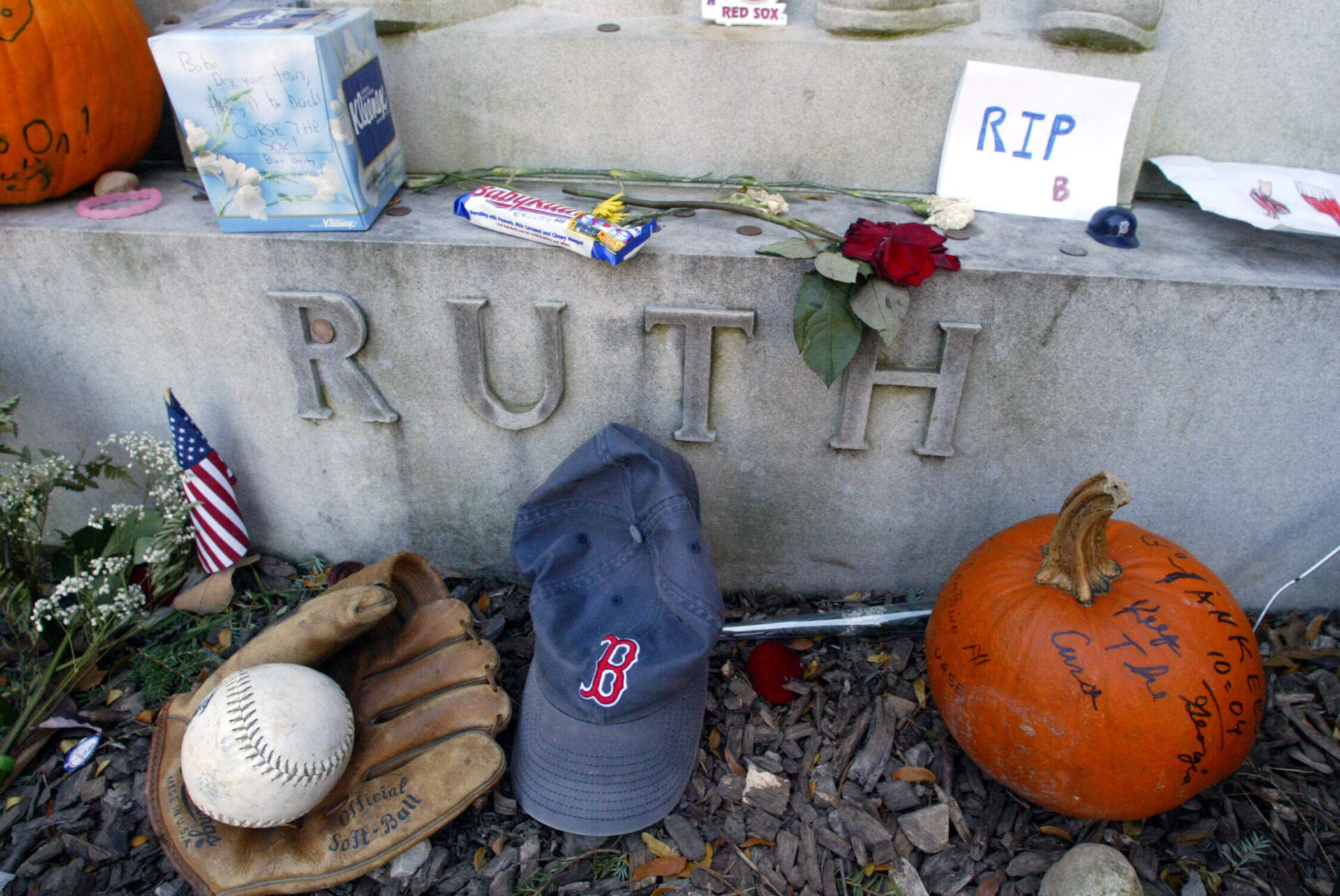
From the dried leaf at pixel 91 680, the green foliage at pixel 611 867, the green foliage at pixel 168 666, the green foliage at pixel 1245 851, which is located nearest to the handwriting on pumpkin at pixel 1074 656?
the green foliage at pixel 1245 851

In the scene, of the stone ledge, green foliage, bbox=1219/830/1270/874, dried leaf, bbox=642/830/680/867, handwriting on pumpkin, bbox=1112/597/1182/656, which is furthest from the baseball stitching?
green foliage, bbox=1219/830/1270/874

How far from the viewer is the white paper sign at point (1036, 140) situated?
2359 mm

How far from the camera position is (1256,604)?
8.63 ft

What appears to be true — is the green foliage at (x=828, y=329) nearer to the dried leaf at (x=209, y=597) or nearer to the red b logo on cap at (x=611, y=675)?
the red b logo on cap at (x=611, y=675)

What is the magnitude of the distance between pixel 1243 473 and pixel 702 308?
5.08ft

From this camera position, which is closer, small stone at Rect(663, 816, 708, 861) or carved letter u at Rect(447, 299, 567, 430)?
small stone at Rect(663, 816, 708, 861)

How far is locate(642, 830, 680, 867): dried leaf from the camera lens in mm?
2004

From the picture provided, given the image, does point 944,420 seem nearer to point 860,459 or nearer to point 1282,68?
point 860,459

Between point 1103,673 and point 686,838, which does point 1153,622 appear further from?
point 686,838

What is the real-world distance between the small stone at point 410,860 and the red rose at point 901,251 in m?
1.71

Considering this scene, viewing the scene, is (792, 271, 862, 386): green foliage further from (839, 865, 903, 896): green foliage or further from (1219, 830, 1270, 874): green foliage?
(1219, 830, 1270, 874): green foliage

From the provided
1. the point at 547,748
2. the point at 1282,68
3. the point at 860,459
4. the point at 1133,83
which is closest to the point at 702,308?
the point at 860,459

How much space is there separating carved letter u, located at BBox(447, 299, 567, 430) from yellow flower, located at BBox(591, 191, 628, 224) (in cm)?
25

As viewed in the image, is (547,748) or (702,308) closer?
(547,748)
